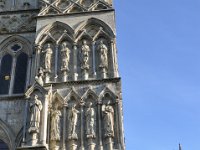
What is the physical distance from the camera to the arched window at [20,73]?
1750cm

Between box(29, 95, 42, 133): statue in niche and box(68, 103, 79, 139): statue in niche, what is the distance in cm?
113

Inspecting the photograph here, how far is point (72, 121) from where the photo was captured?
15203mm

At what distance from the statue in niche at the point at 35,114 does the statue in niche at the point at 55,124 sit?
608mm

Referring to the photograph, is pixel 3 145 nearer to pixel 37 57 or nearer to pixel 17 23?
pixel 37 57

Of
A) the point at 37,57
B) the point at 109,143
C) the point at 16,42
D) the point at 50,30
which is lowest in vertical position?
the point at 109,143

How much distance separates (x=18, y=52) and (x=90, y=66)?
3685 millimetres

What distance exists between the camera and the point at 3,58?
1866cm

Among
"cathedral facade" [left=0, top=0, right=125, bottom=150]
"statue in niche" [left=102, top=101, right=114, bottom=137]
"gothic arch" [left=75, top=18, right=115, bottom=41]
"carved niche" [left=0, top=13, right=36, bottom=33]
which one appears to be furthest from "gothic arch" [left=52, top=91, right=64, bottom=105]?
"carved niche" [left=0, top=13, right=36, bottom=33]

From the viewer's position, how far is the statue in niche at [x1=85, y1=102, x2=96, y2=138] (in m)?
14.8

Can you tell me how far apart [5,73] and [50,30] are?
2.64 metres

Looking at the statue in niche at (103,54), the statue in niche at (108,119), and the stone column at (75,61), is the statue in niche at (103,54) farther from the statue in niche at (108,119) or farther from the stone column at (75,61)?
the statue in niche at (108,119)

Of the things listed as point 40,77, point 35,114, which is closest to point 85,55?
point 40,77

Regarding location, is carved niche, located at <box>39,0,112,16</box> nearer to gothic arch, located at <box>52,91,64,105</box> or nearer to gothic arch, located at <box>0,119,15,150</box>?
gothic arch, located at <box>52,91,64,105</box>

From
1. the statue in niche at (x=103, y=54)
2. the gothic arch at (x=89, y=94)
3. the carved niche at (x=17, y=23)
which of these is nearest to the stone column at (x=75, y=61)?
the gothic arch at (x=89, y=94)
